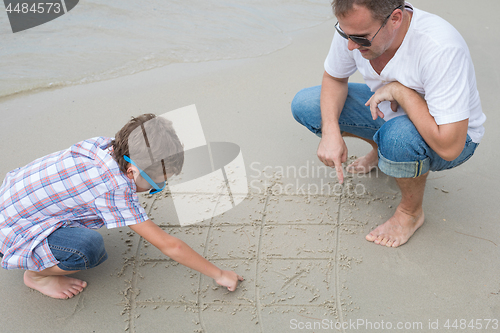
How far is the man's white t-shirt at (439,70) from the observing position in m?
1.66

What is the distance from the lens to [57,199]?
170cm

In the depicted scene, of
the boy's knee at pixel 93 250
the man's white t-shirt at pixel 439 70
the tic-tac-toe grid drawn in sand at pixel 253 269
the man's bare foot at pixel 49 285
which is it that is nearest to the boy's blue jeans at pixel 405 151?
the man's white t-shirt at pixel 439 70

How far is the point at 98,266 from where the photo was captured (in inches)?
82.0

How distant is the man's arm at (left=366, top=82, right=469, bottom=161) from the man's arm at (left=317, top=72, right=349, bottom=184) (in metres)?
0.30

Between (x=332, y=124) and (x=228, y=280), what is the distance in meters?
1.00

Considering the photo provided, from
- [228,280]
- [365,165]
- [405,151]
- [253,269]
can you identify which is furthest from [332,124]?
[228,280]

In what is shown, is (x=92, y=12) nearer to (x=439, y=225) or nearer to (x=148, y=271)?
(x=148, y=271)

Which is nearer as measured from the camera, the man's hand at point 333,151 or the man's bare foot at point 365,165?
the man's hand at point 333,151

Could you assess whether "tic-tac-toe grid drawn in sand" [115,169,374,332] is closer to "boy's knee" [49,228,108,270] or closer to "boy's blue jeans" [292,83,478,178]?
"boy's knee" [49,228,108,270]

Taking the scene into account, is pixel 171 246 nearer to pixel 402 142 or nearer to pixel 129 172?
pixel 129 172

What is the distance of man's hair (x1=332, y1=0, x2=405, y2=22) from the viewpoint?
1.63 metres

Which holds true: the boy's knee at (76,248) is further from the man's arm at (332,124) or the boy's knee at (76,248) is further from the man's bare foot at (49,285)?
the man's arm at (332,124)

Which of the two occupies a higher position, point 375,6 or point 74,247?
point 375,6

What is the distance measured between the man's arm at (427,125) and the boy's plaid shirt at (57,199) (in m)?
1.30
